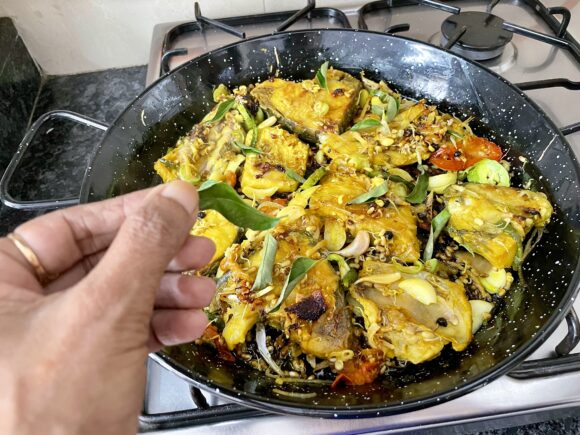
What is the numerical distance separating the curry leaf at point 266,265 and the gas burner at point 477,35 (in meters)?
1.32

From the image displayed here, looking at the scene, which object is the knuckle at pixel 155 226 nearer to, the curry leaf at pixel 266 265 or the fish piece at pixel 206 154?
the curry leaf at pixel 266 265

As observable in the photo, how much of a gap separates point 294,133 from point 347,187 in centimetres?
39

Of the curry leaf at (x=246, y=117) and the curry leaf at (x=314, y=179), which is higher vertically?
the curry leaf at (x=246, y=117)

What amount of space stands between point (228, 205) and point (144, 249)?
1.45ft

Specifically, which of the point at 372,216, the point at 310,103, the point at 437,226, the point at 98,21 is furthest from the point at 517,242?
the point at 98,21

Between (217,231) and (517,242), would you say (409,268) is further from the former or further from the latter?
(217,231)

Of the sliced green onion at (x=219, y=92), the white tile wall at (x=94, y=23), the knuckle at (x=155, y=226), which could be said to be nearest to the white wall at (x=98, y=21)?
the white tile wall at (x=94, y=23)

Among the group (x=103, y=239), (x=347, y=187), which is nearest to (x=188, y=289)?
(x=103, y=239)

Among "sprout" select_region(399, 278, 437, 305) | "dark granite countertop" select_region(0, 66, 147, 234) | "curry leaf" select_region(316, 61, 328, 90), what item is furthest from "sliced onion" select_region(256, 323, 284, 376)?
"dark granite countertop" select_region(0, 66, 147, 234)

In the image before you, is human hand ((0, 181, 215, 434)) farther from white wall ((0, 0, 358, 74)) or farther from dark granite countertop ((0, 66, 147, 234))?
white wall ((0, 0, 358, 74))

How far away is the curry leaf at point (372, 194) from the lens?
163 centimetres

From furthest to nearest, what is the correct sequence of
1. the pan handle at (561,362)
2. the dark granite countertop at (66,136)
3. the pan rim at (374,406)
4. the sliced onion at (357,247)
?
1. the dark granite countertop at (66,136)
2. the sliced onion at (357,247)
3. the pan handle at (561,362)
4. the pan rim at (374,406)

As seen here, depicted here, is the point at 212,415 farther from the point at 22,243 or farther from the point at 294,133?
the point at 294,133

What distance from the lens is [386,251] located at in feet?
5.12
